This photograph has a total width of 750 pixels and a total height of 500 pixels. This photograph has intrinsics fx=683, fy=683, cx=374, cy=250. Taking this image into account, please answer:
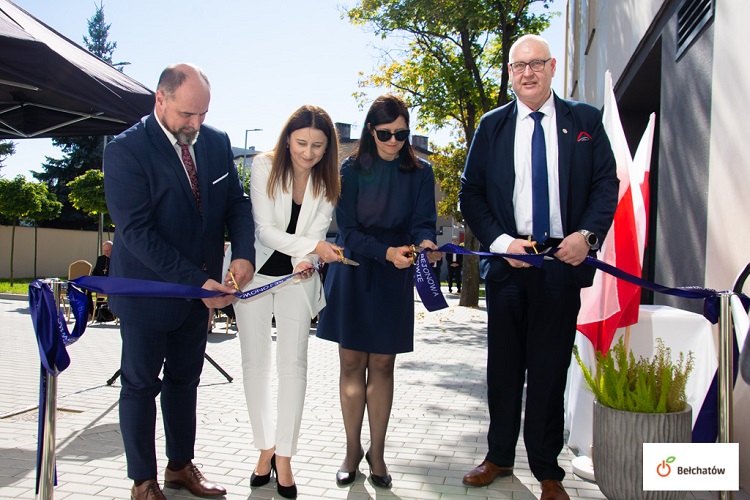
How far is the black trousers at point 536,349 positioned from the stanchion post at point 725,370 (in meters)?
0.89

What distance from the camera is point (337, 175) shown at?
3.86 meters

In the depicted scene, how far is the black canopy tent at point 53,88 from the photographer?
15.6 feet

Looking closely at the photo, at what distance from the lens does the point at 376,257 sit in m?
3.80

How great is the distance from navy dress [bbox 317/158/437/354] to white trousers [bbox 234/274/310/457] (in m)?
0.26

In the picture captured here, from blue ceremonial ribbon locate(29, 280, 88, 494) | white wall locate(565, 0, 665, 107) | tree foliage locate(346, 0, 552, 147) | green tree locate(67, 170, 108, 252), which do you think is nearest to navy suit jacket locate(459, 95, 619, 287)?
→ blue ceremonial ribbon locate(29, 280, 88, 494)

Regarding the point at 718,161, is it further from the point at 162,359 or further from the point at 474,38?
the point at 474,38

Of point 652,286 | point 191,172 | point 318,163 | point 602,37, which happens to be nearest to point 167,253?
point 191,172

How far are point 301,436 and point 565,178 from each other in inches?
103

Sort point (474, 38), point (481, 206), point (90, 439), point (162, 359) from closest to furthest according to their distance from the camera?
point (162, 359), point (481, 206), point (90, 439), point (474, 38)

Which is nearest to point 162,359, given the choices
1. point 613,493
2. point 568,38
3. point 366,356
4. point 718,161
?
point 366,356

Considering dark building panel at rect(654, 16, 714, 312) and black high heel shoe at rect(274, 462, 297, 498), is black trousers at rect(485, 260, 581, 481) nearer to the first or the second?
black high heel shoe at rect(274, 462, 297, 498)

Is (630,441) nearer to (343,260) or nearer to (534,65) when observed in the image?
(343,260)

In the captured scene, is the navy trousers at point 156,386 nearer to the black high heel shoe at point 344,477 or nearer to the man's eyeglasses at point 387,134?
the black high heel shoe at point 344,477

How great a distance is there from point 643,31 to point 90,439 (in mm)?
6158
